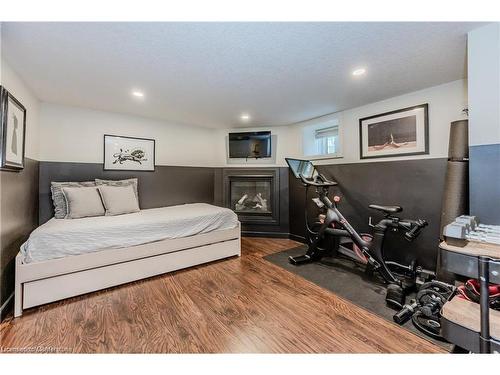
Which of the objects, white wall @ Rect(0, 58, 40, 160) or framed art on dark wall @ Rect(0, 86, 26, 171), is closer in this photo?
framed art on dark wall @ Rect(0, 86, 26, 171)

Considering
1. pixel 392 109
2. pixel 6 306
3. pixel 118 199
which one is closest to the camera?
pixel 6 306

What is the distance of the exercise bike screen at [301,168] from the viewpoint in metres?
2.92

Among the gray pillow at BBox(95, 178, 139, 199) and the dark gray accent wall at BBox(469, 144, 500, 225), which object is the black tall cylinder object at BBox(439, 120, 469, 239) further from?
the gray pillow at BBox(95, 178, 139, 199)

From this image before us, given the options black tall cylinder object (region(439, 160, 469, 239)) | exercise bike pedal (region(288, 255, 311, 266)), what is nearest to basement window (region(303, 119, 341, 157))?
black tall cylinder object (region(439, 160, 469, 239))

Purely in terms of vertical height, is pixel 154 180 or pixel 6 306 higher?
pixel 154 180

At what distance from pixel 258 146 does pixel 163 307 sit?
3057 millimetres

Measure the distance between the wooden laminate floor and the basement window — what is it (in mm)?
2197

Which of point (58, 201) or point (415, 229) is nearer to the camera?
point (415, 229)

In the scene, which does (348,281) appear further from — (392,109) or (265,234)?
(392,109)

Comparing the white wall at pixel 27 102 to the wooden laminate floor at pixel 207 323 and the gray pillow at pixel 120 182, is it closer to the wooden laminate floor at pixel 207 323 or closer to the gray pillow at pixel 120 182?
the gray pillow at pixel 120 182

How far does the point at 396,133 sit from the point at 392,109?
324mm

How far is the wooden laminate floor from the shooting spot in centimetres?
141

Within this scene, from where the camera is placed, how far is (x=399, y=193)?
8.48ft

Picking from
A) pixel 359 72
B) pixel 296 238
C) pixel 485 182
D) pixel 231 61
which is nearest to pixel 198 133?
pixel 231 61
